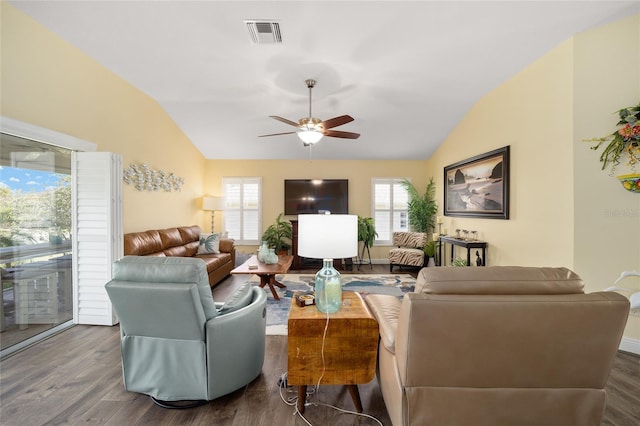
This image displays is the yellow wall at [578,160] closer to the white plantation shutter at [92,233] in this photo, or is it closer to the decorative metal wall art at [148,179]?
the white plantation shutter at [92,233]

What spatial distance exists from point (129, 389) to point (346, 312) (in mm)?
1617

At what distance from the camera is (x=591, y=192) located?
2650 mm

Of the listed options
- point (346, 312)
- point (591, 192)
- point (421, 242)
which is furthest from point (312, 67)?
point (421, 242)

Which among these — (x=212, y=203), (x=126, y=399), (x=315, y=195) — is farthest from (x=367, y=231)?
(x=126, y=399)

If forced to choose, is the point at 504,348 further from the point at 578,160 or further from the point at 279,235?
the point at 279,235

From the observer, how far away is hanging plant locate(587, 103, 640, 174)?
2.43 metres

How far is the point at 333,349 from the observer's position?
169 centimetres

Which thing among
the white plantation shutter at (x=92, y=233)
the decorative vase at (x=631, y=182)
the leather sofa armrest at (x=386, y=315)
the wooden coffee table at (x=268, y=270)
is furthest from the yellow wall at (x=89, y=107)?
the decorative vase at (x=631, y=182)

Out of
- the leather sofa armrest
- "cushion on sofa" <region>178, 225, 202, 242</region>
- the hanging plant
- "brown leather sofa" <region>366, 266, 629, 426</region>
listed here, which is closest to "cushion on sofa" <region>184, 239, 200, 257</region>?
"cushion on sofa" <region>178, 225, 202, 242</region>

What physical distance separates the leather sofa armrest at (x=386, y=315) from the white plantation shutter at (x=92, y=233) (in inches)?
117

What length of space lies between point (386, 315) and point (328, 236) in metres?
0.68

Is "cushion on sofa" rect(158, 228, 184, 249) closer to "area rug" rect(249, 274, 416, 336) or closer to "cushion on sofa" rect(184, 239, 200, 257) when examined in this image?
"cushion on sofa" rect(184, 239, 200, 257)

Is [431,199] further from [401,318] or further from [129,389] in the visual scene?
[129,389]

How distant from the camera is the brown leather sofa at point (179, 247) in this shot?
377 centimetres
